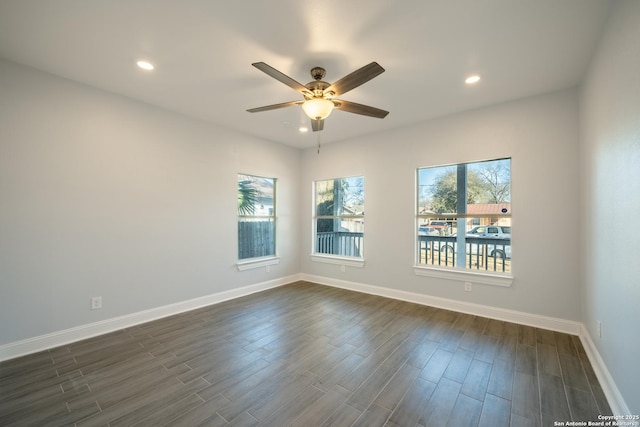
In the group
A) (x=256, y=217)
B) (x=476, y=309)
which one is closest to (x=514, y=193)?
(x=476, y=309)

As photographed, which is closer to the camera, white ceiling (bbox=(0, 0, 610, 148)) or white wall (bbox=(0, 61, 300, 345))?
white ceiling (bbox=(0, 0, 610, 148))

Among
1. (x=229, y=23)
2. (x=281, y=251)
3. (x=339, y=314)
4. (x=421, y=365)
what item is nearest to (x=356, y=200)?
(x=281, y=251)

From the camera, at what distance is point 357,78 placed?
212 centimetres

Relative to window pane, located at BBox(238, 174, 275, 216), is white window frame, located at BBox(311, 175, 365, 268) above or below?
below

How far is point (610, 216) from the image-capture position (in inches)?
78.7

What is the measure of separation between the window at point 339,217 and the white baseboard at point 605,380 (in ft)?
9.82

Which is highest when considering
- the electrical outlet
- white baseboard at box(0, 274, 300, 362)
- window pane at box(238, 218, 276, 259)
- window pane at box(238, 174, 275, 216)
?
window pane at box(238, 174, 275, 216)

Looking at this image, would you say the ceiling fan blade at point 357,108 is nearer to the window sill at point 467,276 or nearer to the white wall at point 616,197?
the white wall at point 616,197

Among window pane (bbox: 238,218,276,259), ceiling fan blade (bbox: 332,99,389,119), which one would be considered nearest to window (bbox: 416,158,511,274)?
ceiling fan blade (bbox: 332,99,389,119)

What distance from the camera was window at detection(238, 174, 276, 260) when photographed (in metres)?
4.62

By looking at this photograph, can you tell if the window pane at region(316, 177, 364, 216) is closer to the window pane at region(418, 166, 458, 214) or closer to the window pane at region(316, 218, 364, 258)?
the window pane at region(316, 218, 364, 258)

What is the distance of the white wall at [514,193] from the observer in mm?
3021

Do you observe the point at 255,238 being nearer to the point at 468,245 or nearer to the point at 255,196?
the point at 255,196

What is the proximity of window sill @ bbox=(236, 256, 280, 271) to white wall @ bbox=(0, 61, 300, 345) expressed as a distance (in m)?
0.16
